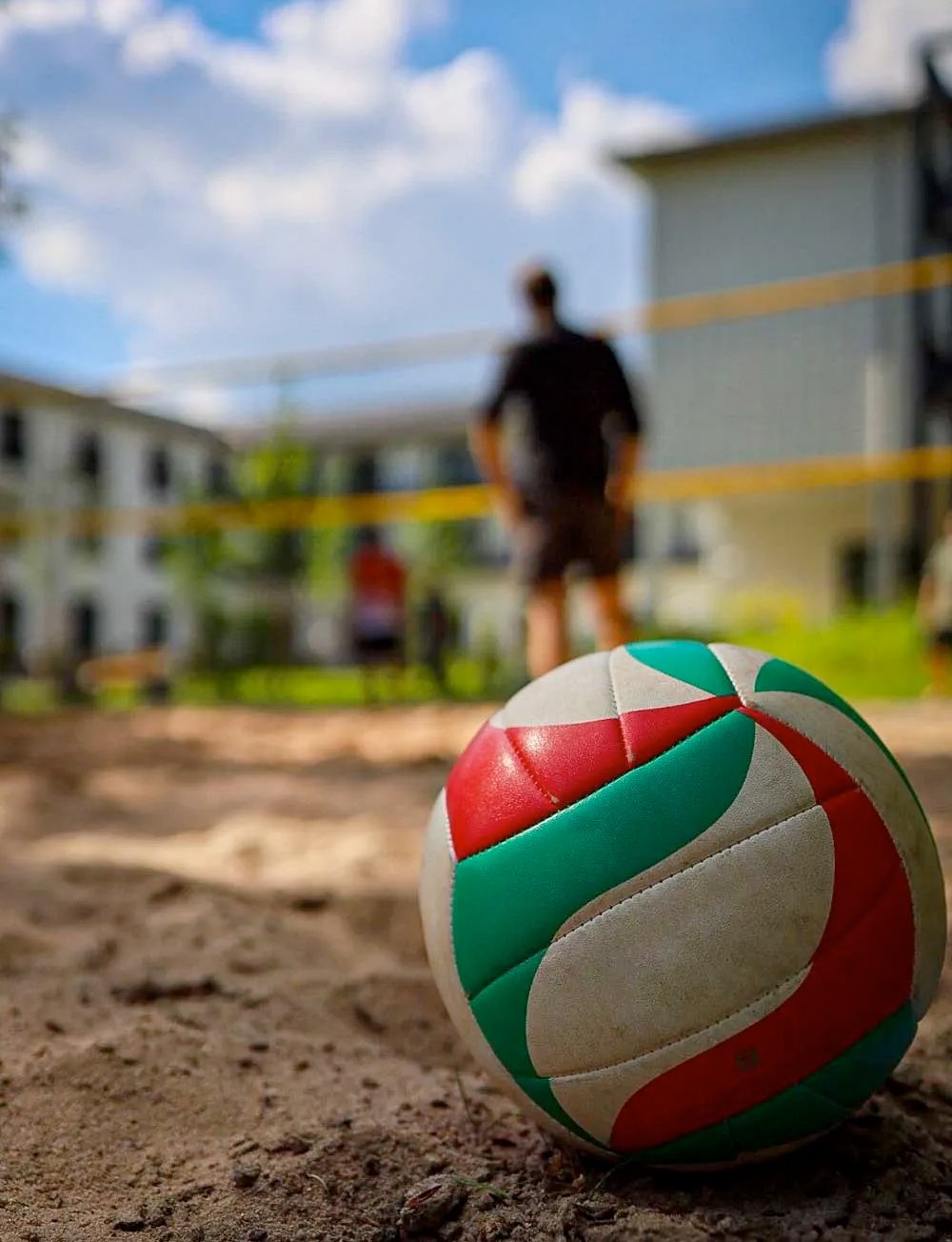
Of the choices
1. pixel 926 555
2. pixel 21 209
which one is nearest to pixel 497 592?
pixel 926 555

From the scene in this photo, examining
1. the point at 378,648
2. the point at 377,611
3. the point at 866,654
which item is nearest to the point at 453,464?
the point at 377,611

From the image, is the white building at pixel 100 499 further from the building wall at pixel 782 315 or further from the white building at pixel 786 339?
the white building at pixel 786 339

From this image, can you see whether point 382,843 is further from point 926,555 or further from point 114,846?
point 926,555

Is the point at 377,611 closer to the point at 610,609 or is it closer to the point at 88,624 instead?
the point at 610,609

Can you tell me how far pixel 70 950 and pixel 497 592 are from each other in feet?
94.8

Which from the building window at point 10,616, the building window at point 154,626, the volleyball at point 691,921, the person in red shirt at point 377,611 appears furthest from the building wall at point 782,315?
the building window at point 154,626

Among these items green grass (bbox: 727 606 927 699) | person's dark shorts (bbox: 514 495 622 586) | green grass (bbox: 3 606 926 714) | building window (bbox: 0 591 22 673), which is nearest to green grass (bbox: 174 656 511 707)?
green grass (bbox: 3 606 926 714)

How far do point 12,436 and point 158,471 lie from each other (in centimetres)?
468

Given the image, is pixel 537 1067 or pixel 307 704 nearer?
pixel 537 1067

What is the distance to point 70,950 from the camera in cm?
239

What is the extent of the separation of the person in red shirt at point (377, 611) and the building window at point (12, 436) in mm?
19789

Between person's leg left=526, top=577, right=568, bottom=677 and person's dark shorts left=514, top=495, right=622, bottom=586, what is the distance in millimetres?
42

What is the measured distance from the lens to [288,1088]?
6.20 ft

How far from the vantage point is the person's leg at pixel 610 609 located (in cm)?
496
